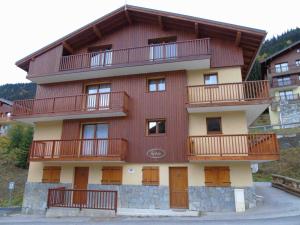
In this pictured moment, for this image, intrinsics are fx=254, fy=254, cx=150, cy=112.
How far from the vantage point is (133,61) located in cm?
1555

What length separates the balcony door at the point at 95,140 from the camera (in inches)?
563

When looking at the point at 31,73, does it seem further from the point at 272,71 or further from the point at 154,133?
the point at 272,71

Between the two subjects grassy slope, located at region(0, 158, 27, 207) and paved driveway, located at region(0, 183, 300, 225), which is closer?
paved driveway, located at region(0, 183, 300, 225)

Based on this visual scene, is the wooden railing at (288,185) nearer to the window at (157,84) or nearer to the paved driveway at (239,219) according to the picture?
the paved driveway at (239,219)

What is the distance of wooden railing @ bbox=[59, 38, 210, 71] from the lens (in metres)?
14.9

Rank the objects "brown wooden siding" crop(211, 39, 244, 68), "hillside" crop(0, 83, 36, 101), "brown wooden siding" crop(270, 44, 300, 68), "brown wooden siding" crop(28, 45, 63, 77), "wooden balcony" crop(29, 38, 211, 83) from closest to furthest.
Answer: "wooden balcony" crop(29, 38, 211, 83) < "brown wooden siding" crop(211, 39, 244, 68) < "brown wooden siding" crop(28, 45, 63, 77) < "brown wooden siding" crop(270, 44, 300, 68) < "hillside" crop(0, 83, 36, 101)

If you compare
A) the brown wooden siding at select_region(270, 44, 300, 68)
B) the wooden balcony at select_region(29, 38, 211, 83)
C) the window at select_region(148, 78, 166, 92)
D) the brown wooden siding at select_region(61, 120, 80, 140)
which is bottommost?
the brown wooden siding at select_region(61, 120, 80, 140)

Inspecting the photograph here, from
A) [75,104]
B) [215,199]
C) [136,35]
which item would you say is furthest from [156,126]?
[136,35]

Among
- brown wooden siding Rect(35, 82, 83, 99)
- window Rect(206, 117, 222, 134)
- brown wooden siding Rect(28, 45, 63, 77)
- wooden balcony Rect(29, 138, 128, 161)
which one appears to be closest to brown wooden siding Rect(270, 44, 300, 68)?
window Rect(206, 117, 222, 134)

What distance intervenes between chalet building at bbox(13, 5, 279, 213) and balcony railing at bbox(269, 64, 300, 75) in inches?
1200

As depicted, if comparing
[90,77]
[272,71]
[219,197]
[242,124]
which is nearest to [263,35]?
[242,124]

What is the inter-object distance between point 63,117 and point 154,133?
226 inches

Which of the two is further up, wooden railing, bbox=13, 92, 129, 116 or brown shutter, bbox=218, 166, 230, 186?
wooden railing, bbox=13, 92, 129, 116

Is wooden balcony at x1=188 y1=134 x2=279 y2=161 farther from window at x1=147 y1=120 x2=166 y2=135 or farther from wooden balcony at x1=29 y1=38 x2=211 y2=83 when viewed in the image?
wooden balcony at x1=29 y1=38 x2=211 y2=83
